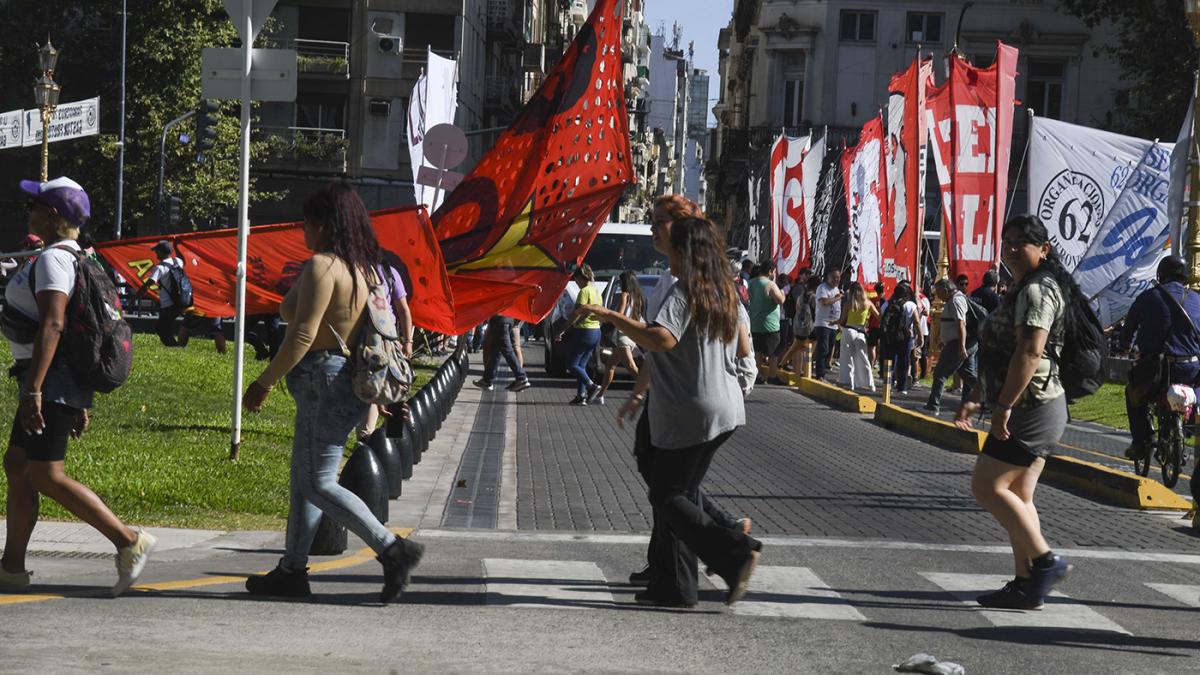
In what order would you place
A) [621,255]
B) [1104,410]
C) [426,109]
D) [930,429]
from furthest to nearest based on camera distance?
[621,255] < [1104,410] < [426,109] < [930,429]

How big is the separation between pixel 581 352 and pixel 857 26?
4212cm

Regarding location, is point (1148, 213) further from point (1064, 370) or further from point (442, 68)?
point (1064, 370)

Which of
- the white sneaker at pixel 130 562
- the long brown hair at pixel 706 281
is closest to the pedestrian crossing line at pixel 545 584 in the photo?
the long brown hair at pixel 706 281

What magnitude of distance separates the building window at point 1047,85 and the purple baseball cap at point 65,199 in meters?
56.4

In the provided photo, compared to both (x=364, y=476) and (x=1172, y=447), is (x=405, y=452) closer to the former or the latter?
(x=364, y=476)

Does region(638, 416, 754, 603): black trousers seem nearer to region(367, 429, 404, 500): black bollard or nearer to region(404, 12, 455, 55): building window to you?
region(367, 429, 404, 500): black bollard

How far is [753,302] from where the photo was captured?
25.2 m

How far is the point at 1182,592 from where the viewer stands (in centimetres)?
845

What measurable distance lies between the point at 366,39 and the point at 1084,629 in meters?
51.3

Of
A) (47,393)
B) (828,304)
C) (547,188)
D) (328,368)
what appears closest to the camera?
(47,393)

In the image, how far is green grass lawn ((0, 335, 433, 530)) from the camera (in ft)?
32.1

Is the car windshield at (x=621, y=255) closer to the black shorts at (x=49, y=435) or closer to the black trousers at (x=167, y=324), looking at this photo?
the black trousers at (x=167, y=324)

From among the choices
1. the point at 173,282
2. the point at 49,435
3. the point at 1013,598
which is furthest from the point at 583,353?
the point at 49,435

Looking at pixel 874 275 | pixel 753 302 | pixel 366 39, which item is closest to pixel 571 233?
pixel 753 302
